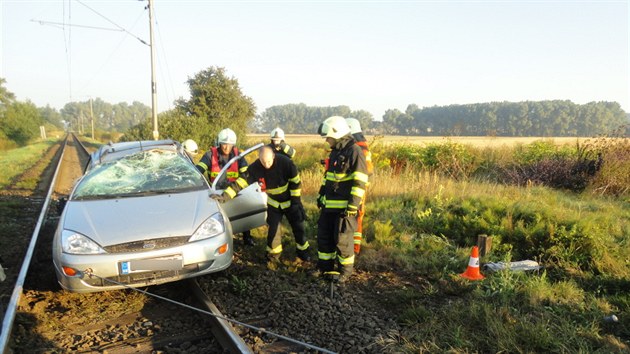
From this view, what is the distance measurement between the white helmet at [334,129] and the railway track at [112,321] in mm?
2273

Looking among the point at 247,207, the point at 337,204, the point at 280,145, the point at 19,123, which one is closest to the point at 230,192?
the point at 247,207

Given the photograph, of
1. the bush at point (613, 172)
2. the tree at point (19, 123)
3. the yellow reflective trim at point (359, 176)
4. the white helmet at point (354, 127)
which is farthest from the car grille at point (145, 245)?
the tree at point (19, 123)

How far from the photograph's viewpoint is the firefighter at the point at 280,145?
5602 millimetres

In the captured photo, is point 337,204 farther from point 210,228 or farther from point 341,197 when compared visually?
point 210,228

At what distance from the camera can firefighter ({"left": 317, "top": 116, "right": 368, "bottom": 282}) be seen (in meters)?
4.55

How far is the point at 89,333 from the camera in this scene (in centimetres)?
351

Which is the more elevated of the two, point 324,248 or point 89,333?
point 324,248

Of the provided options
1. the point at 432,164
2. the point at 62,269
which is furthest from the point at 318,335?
the point at 432,164

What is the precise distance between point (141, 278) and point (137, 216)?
671 mm

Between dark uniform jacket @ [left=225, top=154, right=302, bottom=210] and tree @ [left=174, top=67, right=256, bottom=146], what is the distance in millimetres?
19759

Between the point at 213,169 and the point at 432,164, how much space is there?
8.04 meters

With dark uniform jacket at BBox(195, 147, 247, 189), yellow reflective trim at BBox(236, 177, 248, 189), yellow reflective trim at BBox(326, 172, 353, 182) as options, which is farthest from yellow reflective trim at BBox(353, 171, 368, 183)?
dark uniform jacket at BBox(195, 147, 247, 189)

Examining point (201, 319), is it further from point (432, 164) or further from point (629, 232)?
point (432, 164)

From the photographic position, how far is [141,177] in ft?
16.7
